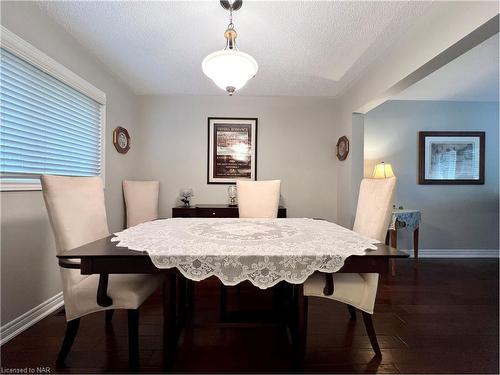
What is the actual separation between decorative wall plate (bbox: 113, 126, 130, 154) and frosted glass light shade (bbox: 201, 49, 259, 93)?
6.44 ft

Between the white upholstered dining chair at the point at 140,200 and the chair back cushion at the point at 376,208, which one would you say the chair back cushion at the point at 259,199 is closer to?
the chair back cushion at the point at 376,208

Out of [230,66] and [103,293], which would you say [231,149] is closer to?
[230,66]

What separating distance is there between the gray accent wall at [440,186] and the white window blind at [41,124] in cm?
356

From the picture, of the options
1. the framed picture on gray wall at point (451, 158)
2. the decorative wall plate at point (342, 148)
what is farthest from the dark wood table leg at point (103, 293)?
the framed picture on gray wall at point (451, 158)

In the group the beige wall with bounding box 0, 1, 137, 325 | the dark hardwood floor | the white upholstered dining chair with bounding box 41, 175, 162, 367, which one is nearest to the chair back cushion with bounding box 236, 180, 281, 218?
the dark hardwood floor

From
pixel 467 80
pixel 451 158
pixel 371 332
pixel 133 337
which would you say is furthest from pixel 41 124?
pixel 451 158

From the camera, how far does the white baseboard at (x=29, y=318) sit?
1.56 m

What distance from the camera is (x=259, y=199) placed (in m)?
2.51

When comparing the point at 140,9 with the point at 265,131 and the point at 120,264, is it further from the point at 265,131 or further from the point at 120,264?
the point at 265,131

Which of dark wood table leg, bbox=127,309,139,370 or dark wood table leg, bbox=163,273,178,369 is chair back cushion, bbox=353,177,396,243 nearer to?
dark wood table leg, bbox=163,273,178,369

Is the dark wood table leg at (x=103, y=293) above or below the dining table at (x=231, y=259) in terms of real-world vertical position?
below

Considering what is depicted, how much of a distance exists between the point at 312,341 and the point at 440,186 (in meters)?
3.25

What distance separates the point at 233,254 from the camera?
40.9 inches

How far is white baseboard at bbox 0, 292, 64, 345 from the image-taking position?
5.10 ft
